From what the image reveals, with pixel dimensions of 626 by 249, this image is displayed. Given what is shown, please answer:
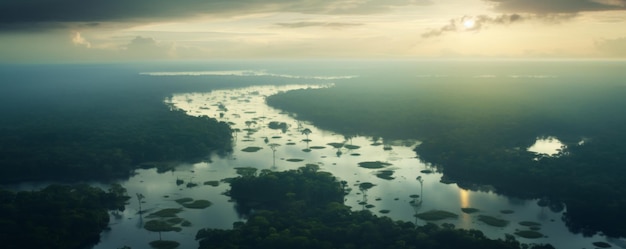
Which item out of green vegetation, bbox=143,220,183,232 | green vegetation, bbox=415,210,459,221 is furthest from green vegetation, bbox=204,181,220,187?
green vegetation, bbox=415,210,459,221

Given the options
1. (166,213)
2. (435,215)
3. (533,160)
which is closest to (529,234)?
(435,215)

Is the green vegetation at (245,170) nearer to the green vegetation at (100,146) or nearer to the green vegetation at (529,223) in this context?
the green vegetation at (100,146)

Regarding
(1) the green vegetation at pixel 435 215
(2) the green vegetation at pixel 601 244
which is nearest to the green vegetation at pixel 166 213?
(1) the green vegetation at pixel 435 215

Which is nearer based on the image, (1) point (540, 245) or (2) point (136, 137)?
(1) point (540, 245)

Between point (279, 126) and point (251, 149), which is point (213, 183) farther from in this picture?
point (279, 126)

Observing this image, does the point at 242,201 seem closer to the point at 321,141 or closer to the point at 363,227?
the point at 363,227

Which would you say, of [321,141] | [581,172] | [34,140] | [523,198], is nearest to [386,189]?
[523,198]
